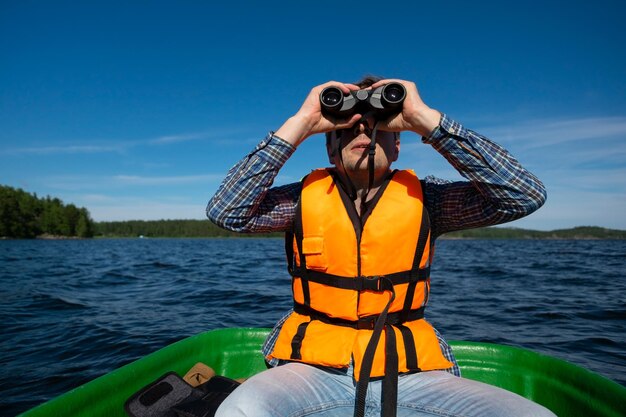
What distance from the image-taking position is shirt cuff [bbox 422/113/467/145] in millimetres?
2131

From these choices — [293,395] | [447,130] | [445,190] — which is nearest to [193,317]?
[293,395]

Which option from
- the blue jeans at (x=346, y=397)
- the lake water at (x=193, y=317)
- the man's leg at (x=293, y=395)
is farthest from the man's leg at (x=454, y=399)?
the lake water at (x=193, y=317)

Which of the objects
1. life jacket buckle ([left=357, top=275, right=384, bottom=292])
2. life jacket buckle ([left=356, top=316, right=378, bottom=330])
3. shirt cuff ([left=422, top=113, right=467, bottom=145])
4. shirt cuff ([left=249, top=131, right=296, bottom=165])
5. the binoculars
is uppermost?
the binoculars

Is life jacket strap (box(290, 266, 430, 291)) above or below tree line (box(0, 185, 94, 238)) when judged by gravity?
below

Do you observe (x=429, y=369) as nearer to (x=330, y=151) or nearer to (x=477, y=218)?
(x=477, y=218)

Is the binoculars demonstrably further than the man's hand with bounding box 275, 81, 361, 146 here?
No

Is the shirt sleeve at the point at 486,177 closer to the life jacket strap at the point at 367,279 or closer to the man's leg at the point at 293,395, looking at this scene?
the life jacket strap at the point at 367,279

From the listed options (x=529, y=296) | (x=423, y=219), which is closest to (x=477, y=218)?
(x=423, y=219)

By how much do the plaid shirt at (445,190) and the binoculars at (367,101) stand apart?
0.28 meters

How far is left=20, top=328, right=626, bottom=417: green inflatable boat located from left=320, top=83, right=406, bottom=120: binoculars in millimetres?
2067

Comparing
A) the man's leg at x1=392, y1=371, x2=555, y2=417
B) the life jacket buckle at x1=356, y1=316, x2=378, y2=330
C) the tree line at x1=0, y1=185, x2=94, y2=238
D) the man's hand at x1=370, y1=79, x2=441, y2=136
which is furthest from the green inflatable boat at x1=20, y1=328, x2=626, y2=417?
the tree line at x1=0, y1=185, x2=94, y2=238

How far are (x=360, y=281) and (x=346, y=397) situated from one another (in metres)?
0.59

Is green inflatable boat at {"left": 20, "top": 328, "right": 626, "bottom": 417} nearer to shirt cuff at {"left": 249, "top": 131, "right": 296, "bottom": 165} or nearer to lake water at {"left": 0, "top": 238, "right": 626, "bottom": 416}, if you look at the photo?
shirt cuff at {"left": 249, "top": 131, "right": 296, "bottom": 165}

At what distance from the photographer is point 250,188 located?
7.36 ft
